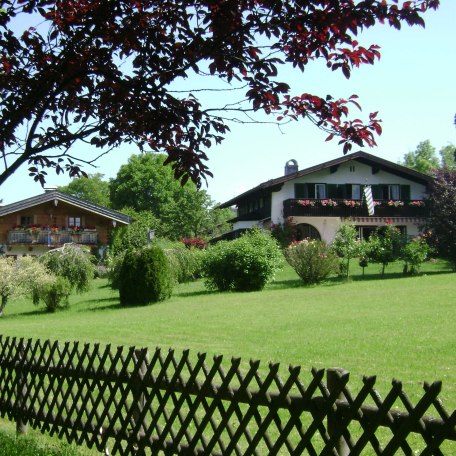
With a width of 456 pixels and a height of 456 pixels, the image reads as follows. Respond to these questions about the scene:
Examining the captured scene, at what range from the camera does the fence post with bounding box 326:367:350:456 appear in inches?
145

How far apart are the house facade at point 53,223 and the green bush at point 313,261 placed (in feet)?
70.2

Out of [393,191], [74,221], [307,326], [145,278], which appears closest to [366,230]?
[393,191]

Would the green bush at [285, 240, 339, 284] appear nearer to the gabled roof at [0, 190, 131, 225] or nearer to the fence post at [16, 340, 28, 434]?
the gabled roof at [0, 190, 131, 225]

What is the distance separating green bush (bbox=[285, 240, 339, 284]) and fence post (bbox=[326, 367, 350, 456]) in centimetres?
2476

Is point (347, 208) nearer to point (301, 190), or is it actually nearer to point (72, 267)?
point (301, 190)

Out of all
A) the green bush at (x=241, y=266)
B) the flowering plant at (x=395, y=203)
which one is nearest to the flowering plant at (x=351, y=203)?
the flowering plant at (x=395, y=203)

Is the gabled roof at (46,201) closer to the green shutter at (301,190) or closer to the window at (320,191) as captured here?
the green shutter at (301,190)

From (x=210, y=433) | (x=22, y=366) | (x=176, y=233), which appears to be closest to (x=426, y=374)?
(x=210, y=433)

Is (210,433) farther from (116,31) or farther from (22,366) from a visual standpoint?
(116,31)

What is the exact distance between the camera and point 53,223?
158ft

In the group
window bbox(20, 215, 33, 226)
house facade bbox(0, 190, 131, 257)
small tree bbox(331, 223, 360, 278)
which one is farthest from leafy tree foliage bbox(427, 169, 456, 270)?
window bbox(20, 215, 33, 226)

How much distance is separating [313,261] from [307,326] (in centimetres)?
1384

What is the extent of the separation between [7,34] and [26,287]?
19460 mm

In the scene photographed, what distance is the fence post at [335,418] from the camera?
3678 mm
